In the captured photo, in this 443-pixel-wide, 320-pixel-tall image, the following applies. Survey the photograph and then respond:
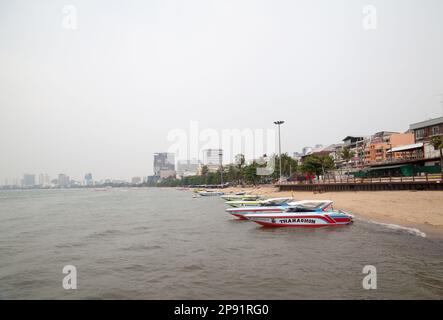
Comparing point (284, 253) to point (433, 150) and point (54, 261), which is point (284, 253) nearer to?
point (54, 261)

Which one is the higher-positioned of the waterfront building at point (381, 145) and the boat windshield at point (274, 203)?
the waterfront building at point (381, 145)

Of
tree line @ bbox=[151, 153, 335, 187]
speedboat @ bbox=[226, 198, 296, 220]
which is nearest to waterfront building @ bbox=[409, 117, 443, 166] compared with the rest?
tree line @ bbox=[151, 153, 335, 187]

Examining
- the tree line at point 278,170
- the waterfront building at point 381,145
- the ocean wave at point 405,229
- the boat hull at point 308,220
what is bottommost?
the ocean wave at point 405,229

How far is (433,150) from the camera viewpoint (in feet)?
171

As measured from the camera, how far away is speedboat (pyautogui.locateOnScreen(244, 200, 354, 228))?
2383cm

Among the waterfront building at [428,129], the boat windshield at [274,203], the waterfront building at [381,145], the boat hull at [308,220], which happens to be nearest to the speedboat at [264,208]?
the boat windshield at [274,203]

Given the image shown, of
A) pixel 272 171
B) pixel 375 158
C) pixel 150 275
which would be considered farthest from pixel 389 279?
pixel 272 171

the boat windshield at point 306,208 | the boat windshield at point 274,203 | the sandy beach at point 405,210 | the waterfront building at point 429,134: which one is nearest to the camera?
the sandy beach at point 405,210

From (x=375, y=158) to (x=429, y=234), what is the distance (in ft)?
258

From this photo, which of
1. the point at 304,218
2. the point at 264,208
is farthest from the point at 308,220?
the point at 264,208

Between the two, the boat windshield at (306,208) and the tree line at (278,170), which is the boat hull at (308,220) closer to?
the boat windshield at (306,208)

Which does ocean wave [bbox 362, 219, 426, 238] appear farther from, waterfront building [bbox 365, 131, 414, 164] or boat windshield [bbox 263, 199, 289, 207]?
waterfront building [bbox 365, 131, 414, 164]

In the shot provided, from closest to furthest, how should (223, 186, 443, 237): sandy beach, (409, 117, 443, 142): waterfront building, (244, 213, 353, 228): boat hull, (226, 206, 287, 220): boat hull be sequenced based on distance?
(223, 186, 443, 237): sandy beach
(244, 213, 353, 228): boat hull
(226, 206, 287, 220): boat hull
(409, 117, 443, 142): waterfront building

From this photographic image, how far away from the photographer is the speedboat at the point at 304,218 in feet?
78.2
